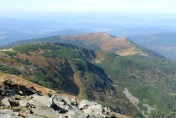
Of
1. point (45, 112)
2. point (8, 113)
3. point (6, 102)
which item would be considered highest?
point (6, 102)

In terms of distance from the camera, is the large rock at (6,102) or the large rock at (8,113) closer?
the large rock at (8,113)

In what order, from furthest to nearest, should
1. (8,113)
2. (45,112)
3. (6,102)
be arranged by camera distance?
(45,112), (6,102), (8,113)

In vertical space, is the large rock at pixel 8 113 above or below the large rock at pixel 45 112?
above

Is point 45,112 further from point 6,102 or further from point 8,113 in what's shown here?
point 8,113

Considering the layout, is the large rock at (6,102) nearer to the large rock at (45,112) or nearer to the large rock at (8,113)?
the large rock at (8,113)

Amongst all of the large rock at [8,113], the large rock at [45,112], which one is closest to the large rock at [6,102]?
the large rock at [8,113]

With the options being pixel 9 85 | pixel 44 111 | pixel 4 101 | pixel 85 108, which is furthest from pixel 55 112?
pixel 9 85

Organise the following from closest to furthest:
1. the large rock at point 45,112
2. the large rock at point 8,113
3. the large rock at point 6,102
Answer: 1. the large rock at point 8,113
2. the large rock at point 6,102
3. the large rock at point 45,112

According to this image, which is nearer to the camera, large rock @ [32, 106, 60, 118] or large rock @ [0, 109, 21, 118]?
large rock @ [0, 109, 21, 118]

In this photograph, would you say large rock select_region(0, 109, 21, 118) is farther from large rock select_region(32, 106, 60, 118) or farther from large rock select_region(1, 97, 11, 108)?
large rock select_region(32, 106, 60, 118)

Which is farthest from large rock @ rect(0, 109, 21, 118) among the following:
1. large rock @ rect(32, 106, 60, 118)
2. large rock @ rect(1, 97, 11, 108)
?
large rock @ rect(32, 106, 60, 118)

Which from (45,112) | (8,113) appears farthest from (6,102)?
(45,112)
